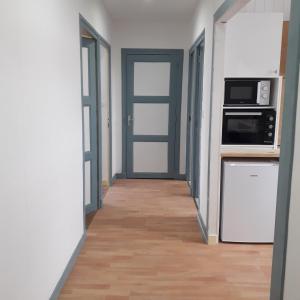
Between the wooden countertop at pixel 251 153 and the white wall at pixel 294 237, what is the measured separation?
1.82 meters

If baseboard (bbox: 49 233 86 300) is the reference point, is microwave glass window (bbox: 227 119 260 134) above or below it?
above

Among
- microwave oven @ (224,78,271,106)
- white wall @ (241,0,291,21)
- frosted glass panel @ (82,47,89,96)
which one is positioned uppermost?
white wall @ (241,0,291,21)

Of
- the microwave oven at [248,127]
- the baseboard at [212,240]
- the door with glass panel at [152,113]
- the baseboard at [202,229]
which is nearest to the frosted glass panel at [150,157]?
the door with glass panel at [152,113]

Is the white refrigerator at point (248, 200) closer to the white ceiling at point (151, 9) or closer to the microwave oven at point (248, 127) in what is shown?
the microwave oven at point (248, 127)

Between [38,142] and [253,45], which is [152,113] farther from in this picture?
[38,142]

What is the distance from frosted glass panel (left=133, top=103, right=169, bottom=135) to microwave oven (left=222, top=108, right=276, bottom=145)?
2.34 meters

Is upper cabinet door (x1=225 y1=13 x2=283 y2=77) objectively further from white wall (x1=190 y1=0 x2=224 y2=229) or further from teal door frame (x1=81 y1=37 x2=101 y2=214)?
teal door frame (x1=81 y1=37 x2=101 y2=214)

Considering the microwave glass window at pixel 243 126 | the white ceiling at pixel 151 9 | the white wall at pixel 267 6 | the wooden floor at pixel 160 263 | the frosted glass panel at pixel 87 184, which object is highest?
the white ceiling at pixel 151 9

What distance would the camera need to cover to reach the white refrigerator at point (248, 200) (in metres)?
3.13

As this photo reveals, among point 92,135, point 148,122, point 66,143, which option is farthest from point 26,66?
point 148,122

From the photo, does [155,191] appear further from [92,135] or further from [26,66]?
[26,66]

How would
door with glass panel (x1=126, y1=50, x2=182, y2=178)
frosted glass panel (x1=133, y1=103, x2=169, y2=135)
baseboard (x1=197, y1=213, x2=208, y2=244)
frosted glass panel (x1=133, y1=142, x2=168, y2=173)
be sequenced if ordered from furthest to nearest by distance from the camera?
1. frosted glass panel (x1=133, y1=142, x2=168, y2=173)
2. frosted glass panel (x1=133, y1=103, x2=169, y2=135)
3. door with glass panel (x1=126, y1=50, x2=182, y2=178)
4. baseboard (x1=197, y1=213, x2=208, y2=244)

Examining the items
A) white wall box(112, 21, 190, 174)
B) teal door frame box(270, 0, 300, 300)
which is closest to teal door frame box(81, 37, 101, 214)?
white wall box(112, 21, 190, 174)

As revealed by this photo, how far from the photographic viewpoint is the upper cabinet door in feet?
10.1
